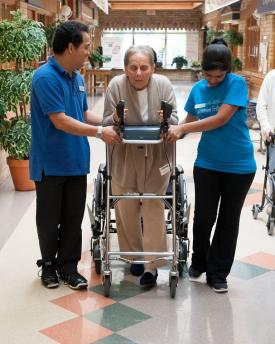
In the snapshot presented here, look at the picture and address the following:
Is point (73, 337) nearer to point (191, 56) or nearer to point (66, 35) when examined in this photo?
point (66, 35)

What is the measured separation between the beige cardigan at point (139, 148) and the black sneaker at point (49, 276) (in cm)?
69

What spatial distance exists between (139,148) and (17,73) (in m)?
2.66

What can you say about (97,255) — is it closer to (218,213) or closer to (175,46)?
(218,213)

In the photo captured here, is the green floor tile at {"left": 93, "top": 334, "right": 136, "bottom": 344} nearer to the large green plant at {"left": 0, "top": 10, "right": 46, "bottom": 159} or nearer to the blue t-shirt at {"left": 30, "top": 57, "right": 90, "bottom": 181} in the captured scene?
the blue t-shirt at {"left": 30, "top": 57, "right": 90, "bottom": 181}

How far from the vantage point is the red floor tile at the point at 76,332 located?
2568mm

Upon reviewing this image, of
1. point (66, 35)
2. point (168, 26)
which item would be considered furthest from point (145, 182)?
point (168, 26)

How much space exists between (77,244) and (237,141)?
1167 millimetres

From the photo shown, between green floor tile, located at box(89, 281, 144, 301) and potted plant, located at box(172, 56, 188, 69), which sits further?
potted plant, located at box(172, 56, 188, 69)

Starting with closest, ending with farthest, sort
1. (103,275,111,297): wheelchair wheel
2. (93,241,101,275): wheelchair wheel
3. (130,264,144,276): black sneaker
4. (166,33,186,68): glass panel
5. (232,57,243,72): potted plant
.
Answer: (103,275,111,297): wheelchair wheel < (93,241,101,275): wheelchair wheel < (130,264,144,276): black sneaker < (232,57,243,72): potted plant < (166,33,186,68): glass panel

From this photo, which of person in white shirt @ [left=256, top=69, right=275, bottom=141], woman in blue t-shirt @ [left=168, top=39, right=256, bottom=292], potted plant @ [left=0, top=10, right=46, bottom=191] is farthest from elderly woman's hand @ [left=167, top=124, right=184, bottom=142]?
potted plant @ [left=0, top=10, right=46, bottom=191]

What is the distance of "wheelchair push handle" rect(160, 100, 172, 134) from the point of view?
8.82 ft

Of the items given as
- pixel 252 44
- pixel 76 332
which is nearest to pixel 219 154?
pixel 76 332

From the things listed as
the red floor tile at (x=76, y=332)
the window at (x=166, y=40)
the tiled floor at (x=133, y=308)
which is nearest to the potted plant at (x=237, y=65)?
the tiled floor at (x=133, y=308)

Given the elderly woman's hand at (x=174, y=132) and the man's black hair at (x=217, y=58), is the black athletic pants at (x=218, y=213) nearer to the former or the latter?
the elderly woman's hand at (x=174, y=132)
